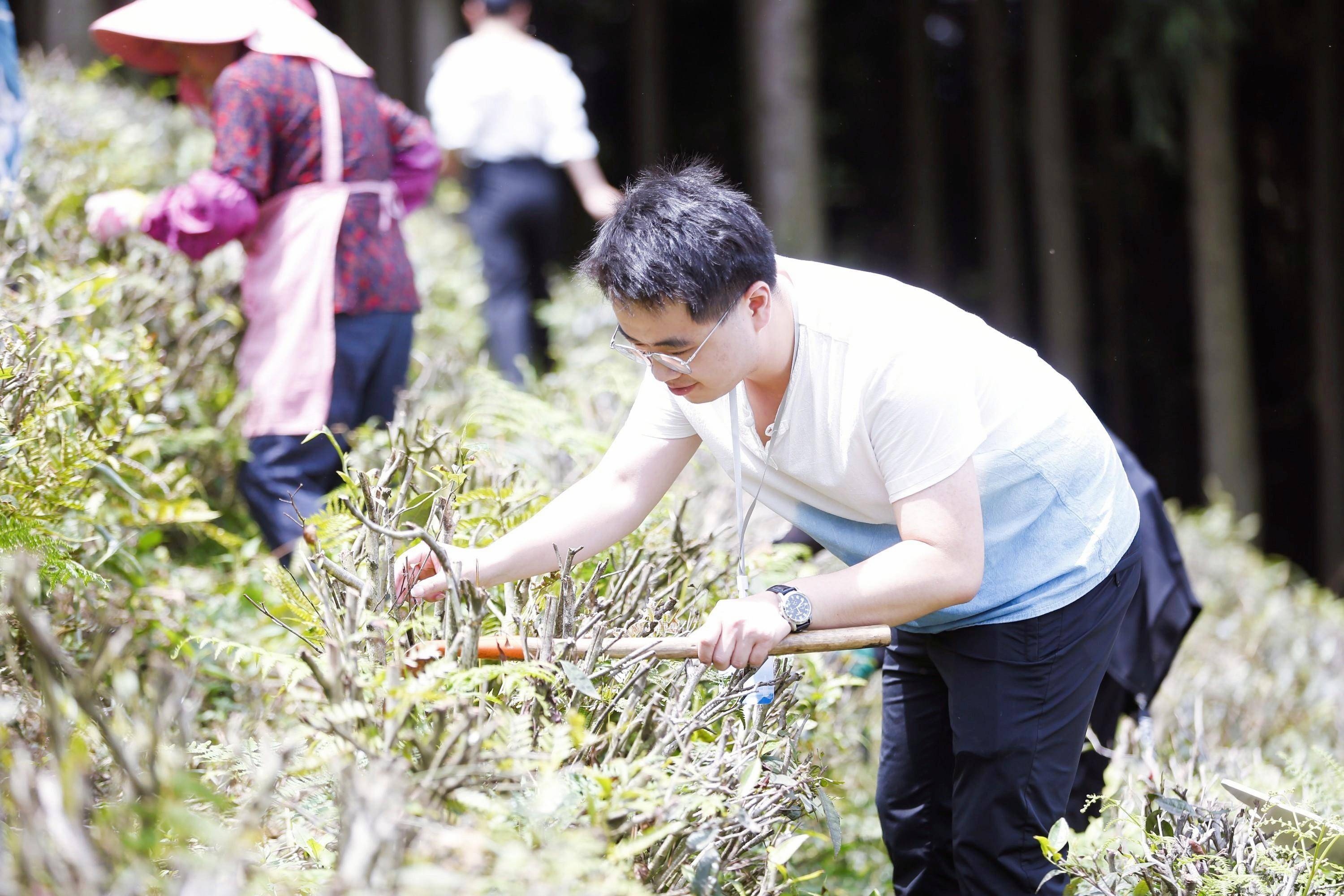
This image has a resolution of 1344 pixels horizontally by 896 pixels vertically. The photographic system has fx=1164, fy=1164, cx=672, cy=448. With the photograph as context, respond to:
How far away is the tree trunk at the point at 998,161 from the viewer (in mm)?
11938

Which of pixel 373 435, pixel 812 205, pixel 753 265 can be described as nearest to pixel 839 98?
pixel 812 205

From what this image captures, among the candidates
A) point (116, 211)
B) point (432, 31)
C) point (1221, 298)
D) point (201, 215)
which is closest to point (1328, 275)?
point (1221, 298)

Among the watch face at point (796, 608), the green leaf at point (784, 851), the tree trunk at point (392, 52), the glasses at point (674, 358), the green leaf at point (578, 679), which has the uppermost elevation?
the tree trunk at point (392, 52)

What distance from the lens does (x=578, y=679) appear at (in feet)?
6.29

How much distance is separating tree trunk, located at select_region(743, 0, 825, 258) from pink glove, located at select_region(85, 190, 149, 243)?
5.56 meters

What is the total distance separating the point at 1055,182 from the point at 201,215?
9530 millimetres

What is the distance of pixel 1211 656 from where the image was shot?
5383mm

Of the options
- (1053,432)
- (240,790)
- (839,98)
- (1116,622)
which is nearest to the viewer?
(240,790)

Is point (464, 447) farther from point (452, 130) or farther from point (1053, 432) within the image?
point (452, 130)

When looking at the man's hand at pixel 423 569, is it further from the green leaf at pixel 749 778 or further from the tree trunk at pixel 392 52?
the tree trunk at pixel 392 52

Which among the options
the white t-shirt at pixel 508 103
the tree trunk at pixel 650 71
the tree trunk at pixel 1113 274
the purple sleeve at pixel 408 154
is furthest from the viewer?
the tree trunk at pixel 1113 274

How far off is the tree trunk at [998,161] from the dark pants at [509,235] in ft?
24.3

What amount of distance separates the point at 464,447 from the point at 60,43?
625cm

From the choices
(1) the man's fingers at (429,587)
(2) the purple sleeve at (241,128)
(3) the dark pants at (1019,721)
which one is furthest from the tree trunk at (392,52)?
(3) the dark pants at (1019,721)
